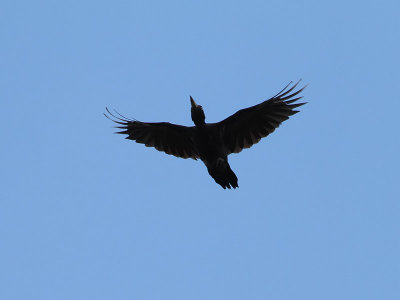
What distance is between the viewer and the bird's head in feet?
46.0

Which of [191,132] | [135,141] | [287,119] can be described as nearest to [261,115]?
[287,119]

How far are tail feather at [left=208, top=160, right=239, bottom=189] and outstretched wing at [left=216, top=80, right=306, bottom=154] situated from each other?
0.65 meters

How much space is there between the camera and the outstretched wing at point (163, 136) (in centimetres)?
1479

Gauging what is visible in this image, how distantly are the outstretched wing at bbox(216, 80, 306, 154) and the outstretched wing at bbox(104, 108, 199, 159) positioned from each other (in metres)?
0.80

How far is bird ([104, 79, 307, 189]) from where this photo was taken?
14023mm

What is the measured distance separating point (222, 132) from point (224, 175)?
0.94 metres

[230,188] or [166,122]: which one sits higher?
[166,122]

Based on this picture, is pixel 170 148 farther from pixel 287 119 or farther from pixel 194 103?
pixel 287 119

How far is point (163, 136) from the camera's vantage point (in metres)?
15.1

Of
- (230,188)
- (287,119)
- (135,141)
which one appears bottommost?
(230,188)

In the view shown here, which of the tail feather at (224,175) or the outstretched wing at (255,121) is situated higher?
the outstretched wing at (255,121)

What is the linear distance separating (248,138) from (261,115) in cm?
53

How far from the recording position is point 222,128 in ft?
47.0

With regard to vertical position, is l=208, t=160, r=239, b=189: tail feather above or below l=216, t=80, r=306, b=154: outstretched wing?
below
